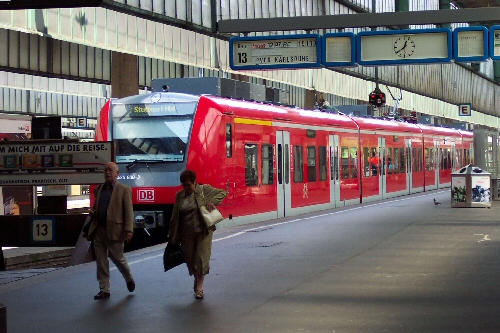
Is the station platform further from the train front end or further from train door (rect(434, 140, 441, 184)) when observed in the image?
train door (rect(434, 140, 441, 184))

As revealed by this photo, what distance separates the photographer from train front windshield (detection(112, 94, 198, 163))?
64.1ft

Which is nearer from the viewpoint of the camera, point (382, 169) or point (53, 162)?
point (53, 162)

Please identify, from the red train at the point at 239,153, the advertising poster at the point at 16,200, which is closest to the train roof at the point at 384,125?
the red train at the point at 239,153

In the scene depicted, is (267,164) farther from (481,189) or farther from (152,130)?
(481,189)

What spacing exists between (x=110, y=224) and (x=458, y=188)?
18.0 m

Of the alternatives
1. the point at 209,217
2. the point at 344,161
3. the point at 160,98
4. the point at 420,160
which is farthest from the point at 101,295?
the point at 420,160

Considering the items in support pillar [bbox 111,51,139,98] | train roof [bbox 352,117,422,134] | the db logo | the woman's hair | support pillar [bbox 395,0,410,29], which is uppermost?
support pillar [bbox 395,0,410,29]

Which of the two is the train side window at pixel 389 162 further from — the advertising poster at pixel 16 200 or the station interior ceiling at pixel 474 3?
the station interior ceiling at pixel 474 3

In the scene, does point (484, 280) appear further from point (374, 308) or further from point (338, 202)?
point (338, 202)

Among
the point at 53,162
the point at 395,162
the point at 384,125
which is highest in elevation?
the point at 384,125

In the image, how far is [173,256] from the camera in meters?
11.2

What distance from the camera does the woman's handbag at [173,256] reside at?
11.2 metres

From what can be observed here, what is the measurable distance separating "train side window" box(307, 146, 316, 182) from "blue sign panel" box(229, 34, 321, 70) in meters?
3.46

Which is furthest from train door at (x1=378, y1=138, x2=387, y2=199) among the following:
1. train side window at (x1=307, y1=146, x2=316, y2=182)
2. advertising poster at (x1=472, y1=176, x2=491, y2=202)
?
train side window at (x1=307, y1=146, x2=316, y2=182)
